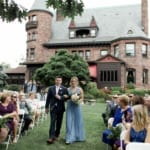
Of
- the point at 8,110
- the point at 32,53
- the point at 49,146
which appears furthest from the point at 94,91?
the point at 8,110

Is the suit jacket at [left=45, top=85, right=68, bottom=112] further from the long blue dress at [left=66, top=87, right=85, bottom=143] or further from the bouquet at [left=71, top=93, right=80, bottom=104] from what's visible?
the bouquet at [left=71, top=93, right=80, bottom=104]

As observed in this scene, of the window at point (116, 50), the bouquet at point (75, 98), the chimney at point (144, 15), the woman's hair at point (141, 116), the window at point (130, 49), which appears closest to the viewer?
the woman's hair at point (141, 116)

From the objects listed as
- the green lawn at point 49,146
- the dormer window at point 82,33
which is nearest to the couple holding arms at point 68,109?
the green lawn at point 49,146

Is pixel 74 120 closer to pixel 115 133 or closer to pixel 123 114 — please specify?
pixel 123 114

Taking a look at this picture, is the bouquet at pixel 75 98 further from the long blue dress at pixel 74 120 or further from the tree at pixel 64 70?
the tree at pixel 64 70

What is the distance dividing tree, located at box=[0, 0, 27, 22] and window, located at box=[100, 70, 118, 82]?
34.7 metres

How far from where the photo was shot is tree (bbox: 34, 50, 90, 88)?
3572cm

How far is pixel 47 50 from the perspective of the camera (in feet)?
155

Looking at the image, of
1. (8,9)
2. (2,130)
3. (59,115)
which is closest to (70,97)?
(59,115)

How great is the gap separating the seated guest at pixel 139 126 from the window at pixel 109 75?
117 ft

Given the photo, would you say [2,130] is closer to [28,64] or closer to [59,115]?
[59,115]

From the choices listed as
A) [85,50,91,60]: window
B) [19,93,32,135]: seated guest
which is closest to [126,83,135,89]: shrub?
[85,50,91,60]: window

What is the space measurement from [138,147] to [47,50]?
142 ft

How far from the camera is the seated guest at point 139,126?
6.03m
